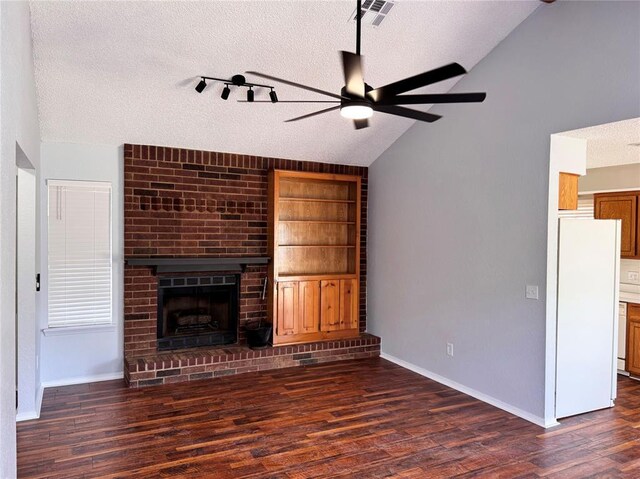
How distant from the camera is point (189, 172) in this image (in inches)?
207

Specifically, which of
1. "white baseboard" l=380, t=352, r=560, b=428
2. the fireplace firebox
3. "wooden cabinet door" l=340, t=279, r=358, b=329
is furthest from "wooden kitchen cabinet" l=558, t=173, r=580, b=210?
the fireplace firebox

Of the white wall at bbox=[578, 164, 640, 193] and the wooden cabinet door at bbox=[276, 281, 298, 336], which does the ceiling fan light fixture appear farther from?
the white wall at bbox=[578, 164, 640, 193]

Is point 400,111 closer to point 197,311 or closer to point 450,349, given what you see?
point 450,349

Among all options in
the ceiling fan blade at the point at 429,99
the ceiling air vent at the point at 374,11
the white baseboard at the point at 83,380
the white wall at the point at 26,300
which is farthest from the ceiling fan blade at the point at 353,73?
the white baseboard at the point at 83,380

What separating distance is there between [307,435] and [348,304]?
253 centimetres

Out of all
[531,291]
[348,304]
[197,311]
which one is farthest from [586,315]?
[197,311]

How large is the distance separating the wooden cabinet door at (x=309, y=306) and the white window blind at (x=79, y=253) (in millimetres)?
2118

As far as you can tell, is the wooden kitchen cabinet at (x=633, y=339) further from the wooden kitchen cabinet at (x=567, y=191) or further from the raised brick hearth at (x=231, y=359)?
the raised brick hearth at (x=231, y=359)

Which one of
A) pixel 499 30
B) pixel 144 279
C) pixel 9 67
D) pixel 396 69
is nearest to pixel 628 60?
pixel 499 30

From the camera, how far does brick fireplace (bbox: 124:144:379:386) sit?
4.99 meters

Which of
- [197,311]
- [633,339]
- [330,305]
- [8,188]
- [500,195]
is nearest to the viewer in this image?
[8,188]

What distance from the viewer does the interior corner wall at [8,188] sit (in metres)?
2.08

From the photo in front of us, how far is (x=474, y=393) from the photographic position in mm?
4555

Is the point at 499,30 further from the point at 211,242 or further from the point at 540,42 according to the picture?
the point at 211,242
